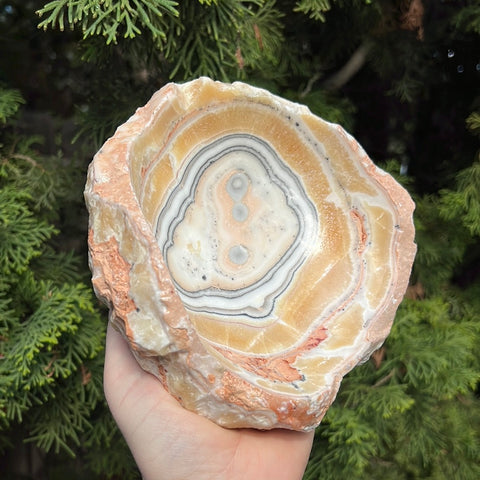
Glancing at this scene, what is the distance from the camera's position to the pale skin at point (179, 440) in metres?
0.75

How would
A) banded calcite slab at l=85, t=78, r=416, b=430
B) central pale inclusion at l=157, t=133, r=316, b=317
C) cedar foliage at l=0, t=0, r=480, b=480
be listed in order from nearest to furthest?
banded calcite slab at l=85, t=78, r=416, b=430 < central pale inclusion at l=157, t=133, r=316, b=317 < cedar foliage at l=0, t=0, r=480, b=480

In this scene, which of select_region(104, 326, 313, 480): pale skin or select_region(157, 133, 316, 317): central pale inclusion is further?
select_region(157, 133, 316, 317): central pale inclusion

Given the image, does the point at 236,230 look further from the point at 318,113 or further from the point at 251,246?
the point at 318,113

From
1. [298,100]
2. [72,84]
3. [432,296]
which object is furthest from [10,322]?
[432,296]

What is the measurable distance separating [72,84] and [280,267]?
3.00 feet

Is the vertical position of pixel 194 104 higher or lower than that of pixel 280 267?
higher

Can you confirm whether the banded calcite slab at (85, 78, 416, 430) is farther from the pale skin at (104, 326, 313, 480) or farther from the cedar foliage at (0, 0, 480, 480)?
the cedar foliage at (0, 0, 480, 480)

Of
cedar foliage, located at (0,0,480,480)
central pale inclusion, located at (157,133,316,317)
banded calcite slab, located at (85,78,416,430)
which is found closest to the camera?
banded calcite slab, located at (85,78,416,430)

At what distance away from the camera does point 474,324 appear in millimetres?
1400

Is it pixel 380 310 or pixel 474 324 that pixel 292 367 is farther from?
pixel 474 324

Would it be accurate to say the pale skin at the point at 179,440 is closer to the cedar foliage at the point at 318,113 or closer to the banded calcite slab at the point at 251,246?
the banded calcite slab at the point at 251,246

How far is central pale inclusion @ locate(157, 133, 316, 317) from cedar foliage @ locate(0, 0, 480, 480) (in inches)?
10.2

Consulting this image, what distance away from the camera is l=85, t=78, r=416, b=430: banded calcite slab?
0.73 m

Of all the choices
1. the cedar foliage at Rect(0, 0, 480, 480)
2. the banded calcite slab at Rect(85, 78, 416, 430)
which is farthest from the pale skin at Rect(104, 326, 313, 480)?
the cedar foliage at Rect(0, 0, 480, 480)
